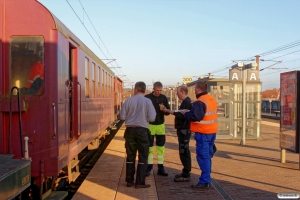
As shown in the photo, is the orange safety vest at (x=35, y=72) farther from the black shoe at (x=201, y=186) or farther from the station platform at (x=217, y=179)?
the black shoe at (x=201, y=186)

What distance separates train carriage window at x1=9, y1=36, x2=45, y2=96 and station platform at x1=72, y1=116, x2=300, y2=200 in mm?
1989

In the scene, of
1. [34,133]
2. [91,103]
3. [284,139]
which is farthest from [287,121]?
[34,133]

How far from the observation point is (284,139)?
1019 cm

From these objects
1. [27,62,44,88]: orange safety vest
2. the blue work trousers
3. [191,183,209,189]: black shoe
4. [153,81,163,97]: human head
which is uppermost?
[27,62,44,88]: orange safety vest

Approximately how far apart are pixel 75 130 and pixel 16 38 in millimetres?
2427

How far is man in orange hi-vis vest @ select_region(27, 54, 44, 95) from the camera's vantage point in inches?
245

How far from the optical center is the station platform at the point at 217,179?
7055 millimetres

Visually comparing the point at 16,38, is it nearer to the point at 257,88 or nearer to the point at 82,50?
the point at 82,50

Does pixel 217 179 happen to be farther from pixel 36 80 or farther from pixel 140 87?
pixel 36 80

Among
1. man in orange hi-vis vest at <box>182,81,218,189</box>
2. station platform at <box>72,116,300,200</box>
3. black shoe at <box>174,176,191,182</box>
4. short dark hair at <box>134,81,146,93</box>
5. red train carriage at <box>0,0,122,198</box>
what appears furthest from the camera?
black shoe at <box>174,176,191,182</box>

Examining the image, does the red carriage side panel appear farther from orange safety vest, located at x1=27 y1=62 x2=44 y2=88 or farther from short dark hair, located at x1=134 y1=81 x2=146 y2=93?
short dark hair, located at x1=134 y1=81 x2=146 y2=93

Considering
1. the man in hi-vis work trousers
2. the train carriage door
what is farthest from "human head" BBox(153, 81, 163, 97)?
the train carriage door

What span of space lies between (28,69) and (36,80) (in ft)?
0.68

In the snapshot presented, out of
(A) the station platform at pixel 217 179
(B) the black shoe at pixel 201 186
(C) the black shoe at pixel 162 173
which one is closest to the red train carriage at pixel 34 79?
(A) the station platform at pixel 217 179
